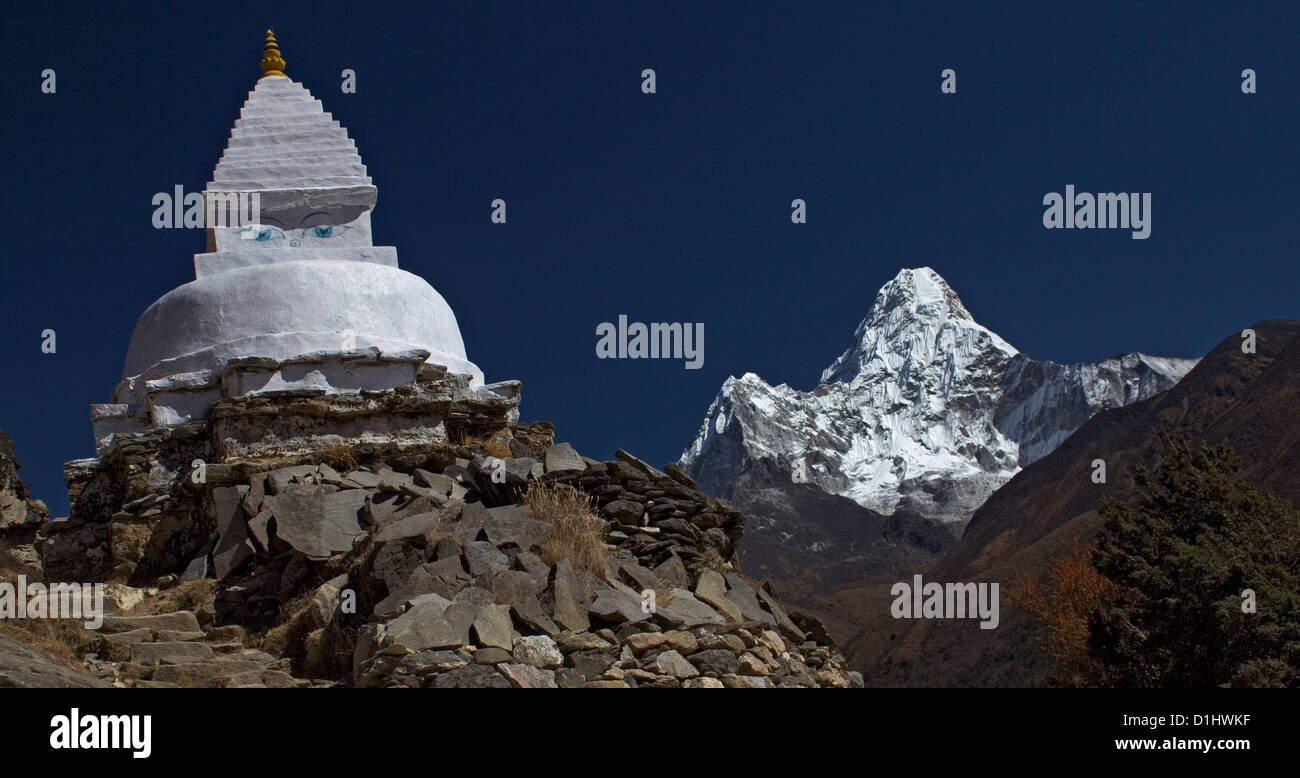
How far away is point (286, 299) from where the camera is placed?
15.1 metres

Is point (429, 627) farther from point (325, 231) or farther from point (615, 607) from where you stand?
point (325, 231)

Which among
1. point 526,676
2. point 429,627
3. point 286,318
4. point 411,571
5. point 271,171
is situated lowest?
point 526,676

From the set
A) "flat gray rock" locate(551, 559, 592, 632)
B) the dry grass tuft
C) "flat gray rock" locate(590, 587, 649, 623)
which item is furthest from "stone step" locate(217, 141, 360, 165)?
"flat gray rock" locate(590, 587, 649, 623)

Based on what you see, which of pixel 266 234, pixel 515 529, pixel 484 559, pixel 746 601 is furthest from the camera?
pixel 266 234

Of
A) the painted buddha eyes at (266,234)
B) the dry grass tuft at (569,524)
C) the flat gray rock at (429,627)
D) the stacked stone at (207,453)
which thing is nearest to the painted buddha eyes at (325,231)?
the painted buddha eyes at (266,234)

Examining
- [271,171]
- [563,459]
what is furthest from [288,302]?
[563,459]

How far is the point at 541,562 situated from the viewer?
983 cm

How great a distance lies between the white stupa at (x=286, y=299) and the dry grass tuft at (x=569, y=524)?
4003 mm

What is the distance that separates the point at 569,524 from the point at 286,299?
611 centimetres

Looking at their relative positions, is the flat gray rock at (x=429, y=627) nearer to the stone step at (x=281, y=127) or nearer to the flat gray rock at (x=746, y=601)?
the flat gray rock at (x=746, y=601)

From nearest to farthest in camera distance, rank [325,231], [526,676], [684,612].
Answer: [526,676]
[684,612]
[325,231]

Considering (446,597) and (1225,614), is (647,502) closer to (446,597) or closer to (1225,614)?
(446,597)

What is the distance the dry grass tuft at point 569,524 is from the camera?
10064 millimetres
